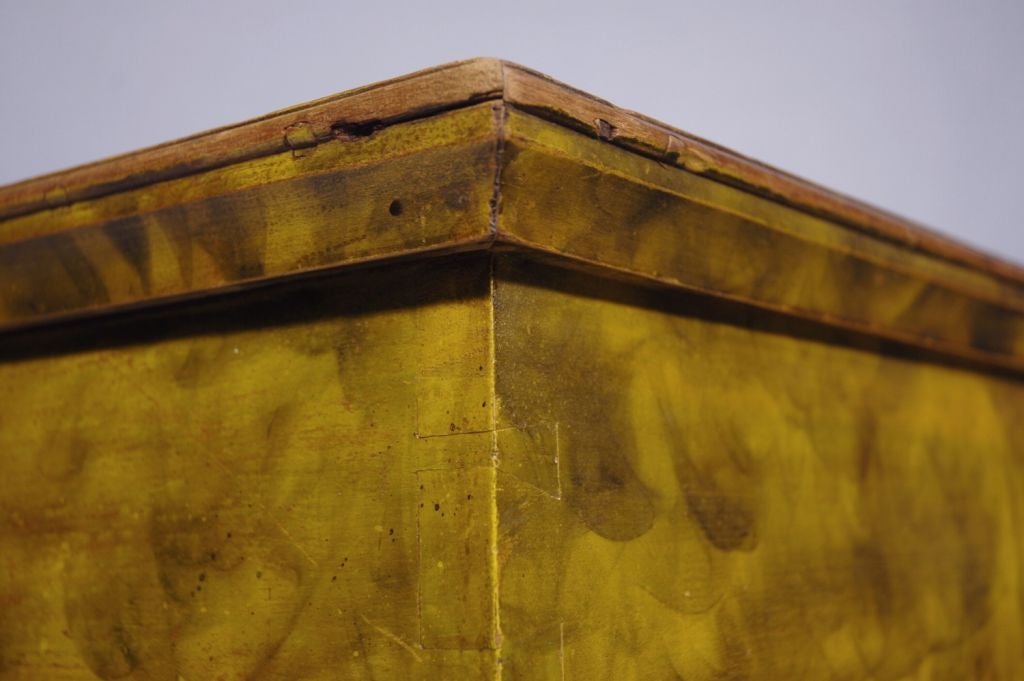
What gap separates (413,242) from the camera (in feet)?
2.23

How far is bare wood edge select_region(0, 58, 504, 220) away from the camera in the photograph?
67 centimetres

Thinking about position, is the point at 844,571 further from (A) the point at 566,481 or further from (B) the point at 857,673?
(A) the point at 566,481

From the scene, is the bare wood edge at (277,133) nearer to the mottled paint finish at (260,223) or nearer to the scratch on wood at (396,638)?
the mottled paint finish at (260,223)

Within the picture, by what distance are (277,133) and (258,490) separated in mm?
229

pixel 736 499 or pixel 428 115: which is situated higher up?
pixel 428 115

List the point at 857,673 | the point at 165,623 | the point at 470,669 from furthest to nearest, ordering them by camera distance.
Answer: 1. the point at 857,673
2. the point at 165,623
3. the point at 470,669

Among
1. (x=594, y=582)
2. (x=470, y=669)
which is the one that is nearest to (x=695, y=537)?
(x=594, y=582)

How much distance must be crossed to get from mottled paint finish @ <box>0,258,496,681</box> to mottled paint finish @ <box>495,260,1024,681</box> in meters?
0.04

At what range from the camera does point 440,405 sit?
2.20 feet

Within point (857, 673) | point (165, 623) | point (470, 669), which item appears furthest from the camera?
point (857, 673)

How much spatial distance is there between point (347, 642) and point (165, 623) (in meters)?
0.16

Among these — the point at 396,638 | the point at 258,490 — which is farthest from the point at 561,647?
the point at 258,490

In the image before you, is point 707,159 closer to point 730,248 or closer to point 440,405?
point 730,248

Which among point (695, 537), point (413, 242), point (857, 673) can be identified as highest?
point (413, 242)
